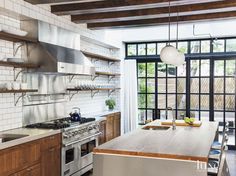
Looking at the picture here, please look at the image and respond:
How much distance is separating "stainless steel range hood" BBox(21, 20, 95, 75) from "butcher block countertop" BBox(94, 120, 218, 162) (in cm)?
153

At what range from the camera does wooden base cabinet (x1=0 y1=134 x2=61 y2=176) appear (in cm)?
325

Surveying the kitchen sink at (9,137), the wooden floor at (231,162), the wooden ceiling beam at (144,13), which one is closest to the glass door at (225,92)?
the wooden floor at (231,162)

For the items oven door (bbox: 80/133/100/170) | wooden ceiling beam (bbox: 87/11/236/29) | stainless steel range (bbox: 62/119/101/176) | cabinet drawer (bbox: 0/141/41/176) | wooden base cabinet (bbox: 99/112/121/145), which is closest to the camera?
cabinet drawer (bbox: 0/141/41/176)

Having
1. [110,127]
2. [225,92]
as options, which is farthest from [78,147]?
[225,92]

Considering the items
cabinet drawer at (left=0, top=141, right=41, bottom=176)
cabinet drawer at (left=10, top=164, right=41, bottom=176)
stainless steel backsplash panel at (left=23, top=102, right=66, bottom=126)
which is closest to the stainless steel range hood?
stainless steel backsplash panel at (left=23, top=102, right=66, bottom=126)

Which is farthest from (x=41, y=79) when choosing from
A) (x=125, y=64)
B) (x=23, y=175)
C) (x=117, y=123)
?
(x=125, y=64)

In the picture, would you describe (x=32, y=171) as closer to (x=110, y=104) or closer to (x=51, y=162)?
(x=51, y=162)

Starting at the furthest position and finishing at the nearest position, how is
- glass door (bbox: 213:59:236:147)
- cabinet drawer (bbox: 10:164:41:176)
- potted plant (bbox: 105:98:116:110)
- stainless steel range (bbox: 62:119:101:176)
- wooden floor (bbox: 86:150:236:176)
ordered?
potted plant (bbox: 105:98:116:110) → glass door (bbox: 213:59:236:147) → wooden floor (bbox: 86:150:236:176) → stainless steel range (bbox: 62:119:101:176) → cabinet drawer (bbox: 10:164:41:176)

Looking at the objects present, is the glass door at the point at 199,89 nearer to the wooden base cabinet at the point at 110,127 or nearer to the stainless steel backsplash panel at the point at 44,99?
the wooden base cabinet at the point at 110,127

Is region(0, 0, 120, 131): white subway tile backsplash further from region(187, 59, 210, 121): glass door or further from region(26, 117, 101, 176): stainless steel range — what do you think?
region(187, 59, 210, 121): glass door

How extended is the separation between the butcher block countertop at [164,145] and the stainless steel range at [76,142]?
42.4 inches

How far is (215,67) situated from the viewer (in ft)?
23.6

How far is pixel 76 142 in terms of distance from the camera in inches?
186

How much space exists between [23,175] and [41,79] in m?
1.83
